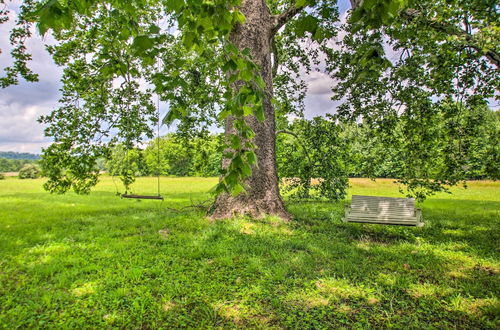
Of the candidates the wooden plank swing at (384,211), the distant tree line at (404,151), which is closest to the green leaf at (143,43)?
the wooden plank swing at (384,211)

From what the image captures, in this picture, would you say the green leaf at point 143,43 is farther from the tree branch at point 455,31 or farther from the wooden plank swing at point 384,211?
the wooden plank swing at point 384,211

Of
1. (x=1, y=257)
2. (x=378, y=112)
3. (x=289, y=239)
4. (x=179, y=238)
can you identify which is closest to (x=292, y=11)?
(x=378, y=112)

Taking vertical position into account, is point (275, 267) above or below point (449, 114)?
below

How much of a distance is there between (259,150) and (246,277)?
3.78m

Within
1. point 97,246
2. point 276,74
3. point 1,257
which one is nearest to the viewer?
point 1,257

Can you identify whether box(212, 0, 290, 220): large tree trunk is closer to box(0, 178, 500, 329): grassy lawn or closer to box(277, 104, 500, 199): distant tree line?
box(0, 178, 500, 329): grassy lawn

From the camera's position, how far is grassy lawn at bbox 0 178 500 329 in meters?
3.14

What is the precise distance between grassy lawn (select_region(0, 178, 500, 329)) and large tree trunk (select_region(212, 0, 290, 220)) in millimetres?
587

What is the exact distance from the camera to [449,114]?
732cm

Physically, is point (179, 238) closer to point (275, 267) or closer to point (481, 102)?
point (275, 267)

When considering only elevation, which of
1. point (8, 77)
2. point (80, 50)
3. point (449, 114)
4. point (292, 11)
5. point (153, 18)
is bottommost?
point (449, 114)

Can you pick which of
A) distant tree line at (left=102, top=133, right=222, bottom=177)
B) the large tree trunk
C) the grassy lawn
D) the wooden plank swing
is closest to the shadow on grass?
the grassy lawn

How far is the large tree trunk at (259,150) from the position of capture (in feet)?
23.5

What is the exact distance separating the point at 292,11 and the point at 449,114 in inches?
197
